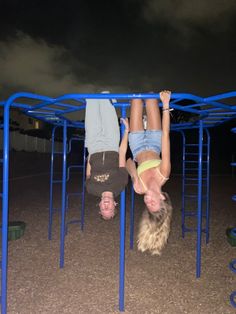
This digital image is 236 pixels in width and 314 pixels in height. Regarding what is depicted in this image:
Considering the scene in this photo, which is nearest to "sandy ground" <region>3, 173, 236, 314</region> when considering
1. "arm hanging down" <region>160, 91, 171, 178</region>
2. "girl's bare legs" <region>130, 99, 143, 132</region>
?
"arm hanging down" <region>160, 91, 171, 178</region>

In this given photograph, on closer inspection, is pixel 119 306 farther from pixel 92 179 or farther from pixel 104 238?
pixel 104 238

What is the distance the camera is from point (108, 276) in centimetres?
431

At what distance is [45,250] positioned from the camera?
525cm

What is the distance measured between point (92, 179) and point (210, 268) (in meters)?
2.31

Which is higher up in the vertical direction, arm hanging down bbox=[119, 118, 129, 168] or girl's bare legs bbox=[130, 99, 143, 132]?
girl's bare legs bbox=[130, 99, 143, 132]

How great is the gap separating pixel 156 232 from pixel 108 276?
1.04 m

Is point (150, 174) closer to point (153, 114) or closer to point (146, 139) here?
point (146, 139)

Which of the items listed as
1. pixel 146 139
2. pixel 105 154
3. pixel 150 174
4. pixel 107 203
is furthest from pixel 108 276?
pixel 146 139

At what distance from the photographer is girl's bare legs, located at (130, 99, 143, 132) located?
3.50 m

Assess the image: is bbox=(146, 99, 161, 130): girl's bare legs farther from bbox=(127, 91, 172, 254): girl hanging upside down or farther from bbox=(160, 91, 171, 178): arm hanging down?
bbox=(160, 91, 171, 178): arm hanging down

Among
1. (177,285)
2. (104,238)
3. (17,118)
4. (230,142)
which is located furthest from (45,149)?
(177,285)

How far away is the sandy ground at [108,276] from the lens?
3.55 meters

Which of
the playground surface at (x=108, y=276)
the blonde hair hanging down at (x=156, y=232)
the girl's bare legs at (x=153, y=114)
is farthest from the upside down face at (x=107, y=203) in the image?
the playground surface at (x=108, y=276)

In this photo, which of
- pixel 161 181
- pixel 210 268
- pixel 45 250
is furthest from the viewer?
pixel 45 250
